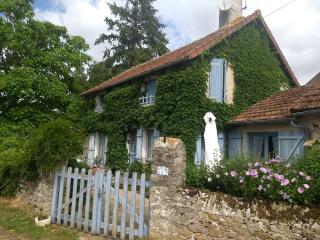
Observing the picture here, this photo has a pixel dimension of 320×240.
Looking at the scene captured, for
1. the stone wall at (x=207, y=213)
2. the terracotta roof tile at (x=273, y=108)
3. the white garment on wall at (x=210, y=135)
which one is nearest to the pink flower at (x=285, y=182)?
the stone wall at (x=207, y=213)

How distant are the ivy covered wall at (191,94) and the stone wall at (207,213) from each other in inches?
256

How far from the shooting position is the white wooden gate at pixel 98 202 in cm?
659

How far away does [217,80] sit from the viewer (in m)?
14.1

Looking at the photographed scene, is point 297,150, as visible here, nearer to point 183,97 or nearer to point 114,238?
point 183,97

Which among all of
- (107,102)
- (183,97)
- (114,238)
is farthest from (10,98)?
(114,238)

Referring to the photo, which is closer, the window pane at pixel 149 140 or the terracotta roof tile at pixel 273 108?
the terracotta roof tile at pixel 273 108

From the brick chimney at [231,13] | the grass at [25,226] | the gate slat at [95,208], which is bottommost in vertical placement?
the grass at [25,226]

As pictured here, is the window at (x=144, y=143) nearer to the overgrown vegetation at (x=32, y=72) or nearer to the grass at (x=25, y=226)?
the overgrown vegetation at (x=32, y=72)

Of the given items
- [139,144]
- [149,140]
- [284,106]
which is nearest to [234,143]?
[284,106]

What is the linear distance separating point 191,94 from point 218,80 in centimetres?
179

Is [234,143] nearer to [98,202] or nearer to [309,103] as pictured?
[309,103]

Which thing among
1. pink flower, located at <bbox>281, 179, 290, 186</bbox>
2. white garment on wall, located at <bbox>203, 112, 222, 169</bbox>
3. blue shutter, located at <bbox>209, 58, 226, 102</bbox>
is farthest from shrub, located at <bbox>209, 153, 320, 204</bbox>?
blue shutter, located at <bbox>209, 58, 226, 102</bbox>

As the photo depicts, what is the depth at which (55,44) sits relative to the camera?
19906 millimetres

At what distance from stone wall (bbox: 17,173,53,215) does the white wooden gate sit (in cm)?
24
